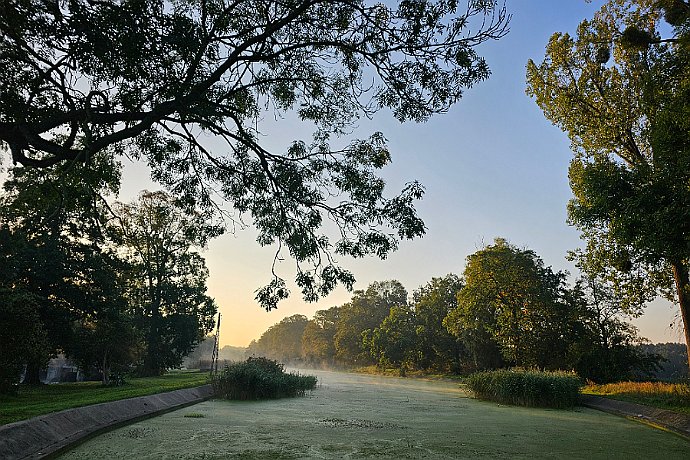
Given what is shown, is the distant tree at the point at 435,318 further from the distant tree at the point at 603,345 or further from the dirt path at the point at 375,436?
the dirt path at the point at 375,436

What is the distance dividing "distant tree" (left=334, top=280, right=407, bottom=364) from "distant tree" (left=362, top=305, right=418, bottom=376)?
11.3 m

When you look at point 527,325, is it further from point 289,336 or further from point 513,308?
point 289,336

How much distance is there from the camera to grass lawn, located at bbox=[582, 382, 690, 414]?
12.7 metres

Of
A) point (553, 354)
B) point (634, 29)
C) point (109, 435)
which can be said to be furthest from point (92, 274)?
point (553, 354)

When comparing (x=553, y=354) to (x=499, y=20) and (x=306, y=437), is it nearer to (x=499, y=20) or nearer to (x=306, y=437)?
(x=306, y=437)

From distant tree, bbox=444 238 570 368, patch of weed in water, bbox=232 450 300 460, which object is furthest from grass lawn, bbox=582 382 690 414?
patch of weed in water, bbox=232 450 300 460

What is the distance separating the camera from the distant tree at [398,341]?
47219mm

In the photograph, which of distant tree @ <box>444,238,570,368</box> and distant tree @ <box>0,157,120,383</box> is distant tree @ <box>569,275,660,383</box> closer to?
distant tree @ <box>444,238,570,368</box>

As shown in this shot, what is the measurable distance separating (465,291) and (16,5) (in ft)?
96.9

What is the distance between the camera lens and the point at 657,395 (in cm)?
1463

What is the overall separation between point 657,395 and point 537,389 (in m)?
3.42

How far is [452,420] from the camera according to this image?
11.2 m

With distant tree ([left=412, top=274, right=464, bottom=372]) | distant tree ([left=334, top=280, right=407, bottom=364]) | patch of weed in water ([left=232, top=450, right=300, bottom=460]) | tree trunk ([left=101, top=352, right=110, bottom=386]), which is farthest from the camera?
distant tree ([left=334, top=280, right=407, bottom=364])

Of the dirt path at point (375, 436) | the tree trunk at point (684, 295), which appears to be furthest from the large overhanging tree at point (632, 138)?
the dirt path at point (375, 436)
